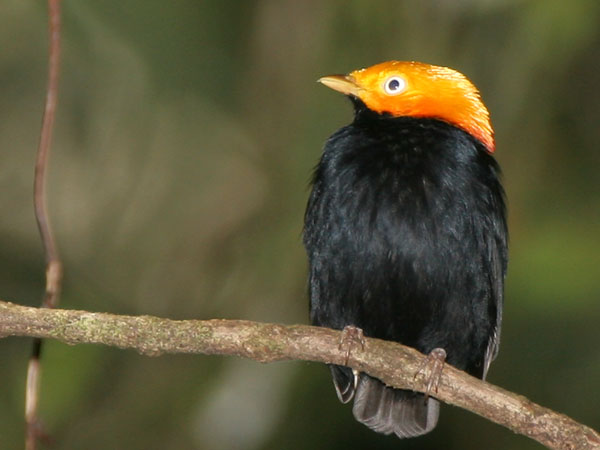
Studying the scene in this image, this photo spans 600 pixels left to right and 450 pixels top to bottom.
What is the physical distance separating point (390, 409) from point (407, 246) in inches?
37.7

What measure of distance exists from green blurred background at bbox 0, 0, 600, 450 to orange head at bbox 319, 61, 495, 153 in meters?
1.16

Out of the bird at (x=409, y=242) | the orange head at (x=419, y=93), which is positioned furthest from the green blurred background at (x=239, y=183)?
the bird at (x=409, y=242)

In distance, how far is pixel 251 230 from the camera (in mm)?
7215

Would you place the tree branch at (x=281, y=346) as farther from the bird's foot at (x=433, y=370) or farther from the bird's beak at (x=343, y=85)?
the bird's beak at (x=343, y=85)

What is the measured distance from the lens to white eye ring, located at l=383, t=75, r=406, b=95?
18.0ft

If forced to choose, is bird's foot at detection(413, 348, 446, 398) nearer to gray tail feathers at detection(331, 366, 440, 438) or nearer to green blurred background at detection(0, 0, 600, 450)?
gray tail feathers at detection(331, 366, 440, 438)

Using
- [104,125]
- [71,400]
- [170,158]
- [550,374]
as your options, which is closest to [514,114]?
[550,374]

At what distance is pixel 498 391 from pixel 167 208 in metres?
3.76

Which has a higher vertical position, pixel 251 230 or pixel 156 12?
pixel 156 12

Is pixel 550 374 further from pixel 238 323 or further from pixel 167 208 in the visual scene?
pixel 238 323

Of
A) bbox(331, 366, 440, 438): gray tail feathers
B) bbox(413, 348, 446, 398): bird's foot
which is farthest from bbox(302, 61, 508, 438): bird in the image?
bbox(413, 348, 446, 398): bird's foot

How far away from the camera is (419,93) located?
5.49m

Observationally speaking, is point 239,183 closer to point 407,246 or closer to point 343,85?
point 343,85

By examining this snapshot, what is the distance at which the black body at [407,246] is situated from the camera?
4871mm
